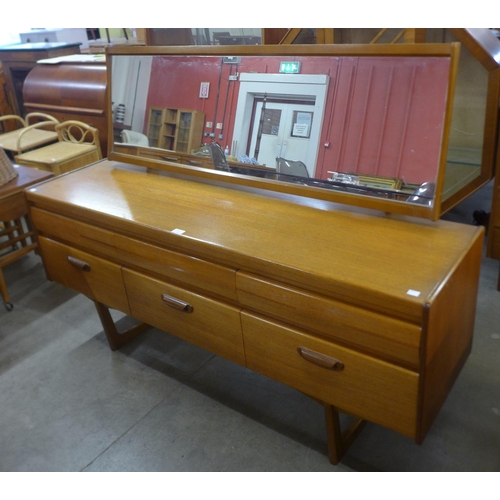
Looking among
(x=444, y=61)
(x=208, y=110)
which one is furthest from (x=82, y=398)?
(x=444, y=61)

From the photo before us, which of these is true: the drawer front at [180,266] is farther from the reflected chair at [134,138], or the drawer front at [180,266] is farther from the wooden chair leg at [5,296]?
the wooden chair leg at [5,296]

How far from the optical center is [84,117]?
3828 millimetres

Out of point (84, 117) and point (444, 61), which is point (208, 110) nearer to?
point (444, 61)

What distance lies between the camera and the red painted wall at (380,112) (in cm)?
124

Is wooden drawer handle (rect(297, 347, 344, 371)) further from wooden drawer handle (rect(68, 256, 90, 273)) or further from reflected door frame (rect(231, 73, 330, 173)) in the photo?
wooden drawer handle (rect(68, 256, 90, 273))

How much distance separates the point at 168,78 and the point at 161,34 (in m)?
2.29

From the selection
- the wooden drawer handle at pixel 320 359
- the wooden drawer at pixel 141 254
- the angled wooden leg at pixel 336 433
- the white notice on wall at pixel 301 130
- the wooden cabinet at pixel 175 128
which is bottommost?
the angled wooden leg at pixel 336 433

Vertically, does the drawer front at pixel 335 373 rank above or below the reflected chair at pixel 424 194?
below

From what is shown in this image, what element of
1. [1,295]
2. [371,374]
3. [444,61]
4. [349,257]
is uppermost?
[444,61]

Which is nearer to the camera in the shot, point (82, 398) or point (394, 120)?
point (394, 120)

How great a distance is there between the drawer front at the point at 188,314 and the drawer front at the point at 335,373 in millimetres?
52

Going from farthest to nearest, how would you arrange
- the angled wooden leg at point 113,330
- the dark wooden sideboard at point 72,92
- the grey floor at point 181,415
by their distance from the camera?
the dark wooden sideboard at point 72,92, the angled wooden leg at point 113,330, the grey floor at point 181,415

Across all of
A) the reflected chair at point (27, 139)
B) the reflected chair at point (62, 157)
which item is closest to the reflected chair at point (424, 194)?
the reflected chair at point (62, 157)

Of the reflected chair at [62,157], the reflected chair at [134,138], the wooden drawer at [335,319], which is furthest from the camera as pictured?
the reflected chair at [62,157]
